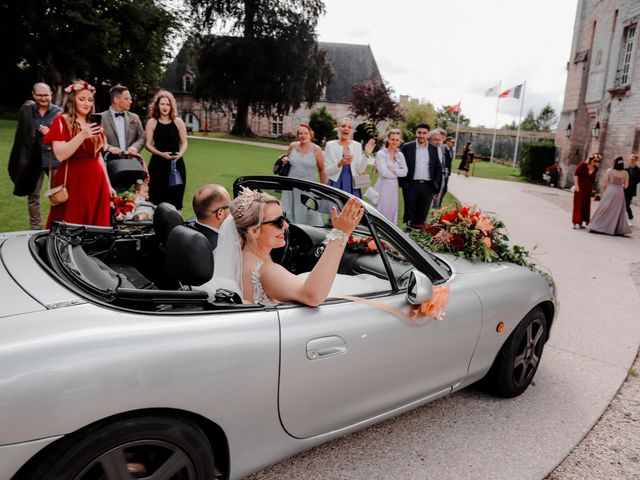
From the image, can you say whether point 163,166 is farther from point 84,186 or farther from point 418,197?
point 418,197

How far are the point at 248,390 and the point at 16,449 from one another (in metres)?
0.79

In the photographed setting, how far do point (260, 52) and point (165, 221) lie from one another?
38.0 meters

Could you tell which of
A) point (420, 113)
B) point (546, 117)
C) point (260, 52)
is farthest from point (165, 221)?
point (546, 117)

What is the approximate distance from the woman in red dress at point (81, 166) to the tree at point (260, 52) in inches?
1397

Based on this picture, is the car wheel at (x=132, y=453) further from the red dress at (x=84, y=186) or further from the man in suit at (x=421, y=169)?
the man in suit at (x=421, y=169)

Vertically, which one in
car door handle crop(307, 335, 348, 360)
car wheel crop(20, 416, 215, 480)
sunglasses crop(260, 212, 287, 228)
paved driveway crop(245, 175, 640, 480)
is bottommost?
paved driveway crop(245, 175, 640, 480)

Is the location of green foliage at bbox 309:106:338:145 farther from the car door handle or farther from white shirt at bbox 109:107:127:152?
the car door handle

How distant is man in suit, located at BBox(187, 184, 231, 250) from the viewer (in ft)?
9.98

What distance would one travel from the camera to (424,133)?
795 centimetres

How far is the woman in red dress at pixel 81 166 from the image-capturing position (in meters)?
4.39

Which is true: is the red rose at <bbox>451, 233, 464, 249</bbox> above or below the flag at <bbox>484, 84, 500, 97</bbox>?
Answer: below

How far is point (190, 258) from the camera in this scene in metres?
2.13

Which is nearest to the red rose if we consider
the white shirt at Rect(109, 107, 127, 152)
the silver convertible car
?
the silver convertible car

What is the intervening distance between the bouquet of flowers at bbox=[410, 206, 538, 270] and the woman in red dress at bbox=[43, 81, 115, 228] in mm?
2864
